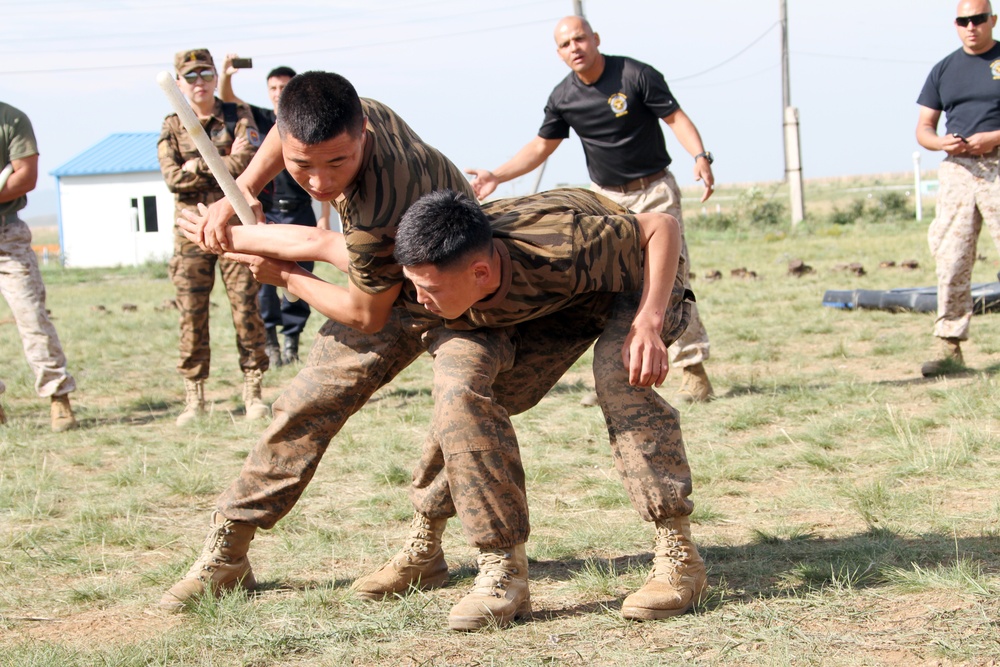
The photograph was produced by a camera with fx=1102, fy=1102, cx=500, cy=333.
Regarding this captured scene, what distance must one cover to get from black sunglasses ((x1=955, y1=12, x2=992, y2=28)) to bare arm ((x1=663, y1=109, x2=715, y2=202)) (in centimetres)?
171

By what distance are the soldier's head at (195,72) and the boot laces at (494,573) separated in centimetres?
448

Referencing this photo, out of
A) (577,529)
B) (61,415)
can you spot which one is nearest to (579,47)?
(577,529)

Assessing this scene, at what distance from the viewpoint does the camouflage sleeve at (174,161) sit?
6855 millimetres

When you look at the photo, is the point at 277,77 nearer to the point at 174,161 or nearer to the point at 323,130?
the point at 174,161

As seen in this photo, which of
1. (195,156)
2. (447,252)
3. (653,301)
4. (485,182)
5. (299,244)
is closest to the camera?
(447,252)

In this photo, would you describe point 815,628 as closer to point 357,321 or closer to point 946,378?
point 357,321

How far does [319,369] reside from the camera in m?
3.65

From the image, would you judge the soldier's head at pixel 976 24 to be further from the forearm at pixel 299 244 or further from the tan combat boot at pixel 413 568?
the tan combat boot at pixel 413 568

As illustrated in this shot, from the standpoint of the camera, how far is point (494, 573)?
3.31 metres

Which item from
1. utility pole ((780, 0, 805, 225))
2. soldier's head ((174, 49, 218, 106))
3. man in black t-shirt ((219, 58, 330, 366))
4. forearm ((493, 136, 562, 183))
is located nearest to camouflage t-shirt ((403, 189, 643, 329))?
forearm ((493, 136, 562, 183))

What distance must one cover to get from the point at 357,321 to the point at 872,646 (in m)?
1.79

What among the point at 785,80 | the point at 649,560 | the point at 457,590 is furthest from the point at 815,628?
the point at 785,80

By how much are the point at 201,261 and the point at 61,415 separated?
4.26ft

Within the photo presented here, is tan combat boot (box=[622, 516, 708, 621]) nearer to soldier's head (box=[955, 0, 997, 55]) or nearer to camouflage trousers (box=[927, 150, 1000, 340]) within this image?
camouflage trousers (box=[927, 150, 1000, 340])
